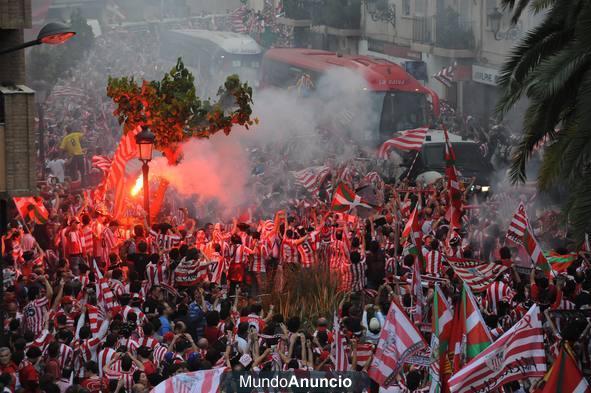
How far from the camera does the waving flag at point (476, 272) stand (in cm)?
1488

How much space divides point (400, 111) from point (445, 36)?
1067 centimetres

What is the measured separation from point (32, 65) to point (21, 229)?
29.8 meters

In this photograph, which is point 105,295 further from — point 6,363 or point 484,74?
point 484,74

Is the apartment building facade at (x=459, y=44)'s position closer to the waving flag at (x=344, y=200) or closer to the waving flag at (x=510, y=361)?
the waving flag at (x=344, y=200)

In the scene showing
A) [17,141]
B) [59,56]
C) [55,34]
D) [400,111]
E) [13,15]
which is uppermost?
[13,15]

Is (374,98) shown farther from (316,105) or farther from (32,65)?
(32,65)

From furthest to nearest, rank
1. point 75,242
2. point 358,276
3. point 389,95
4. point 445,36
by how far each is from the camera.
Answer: point 445,36
point 389,95
point 75,242
point 358,276

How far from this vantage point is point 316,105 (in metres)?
36.1

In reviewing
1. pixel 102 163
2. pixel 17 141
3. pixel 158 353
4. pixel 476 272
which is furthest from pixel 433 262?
pixel 102 163

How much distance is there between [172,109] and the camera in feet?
66.7

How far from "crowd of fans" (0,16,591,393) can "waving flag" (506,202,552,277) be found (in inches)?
7.0

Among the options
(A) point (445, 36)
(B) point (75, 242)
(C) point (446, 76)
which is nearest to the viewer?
(B) point (75, 242)

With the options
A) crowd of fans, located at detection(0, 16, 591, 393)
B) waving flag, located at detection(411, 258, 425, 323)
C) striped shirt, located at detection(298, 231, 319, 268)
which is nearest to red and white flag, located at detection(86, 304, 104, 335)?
crowd of fans, located at detection(0, 16, 591, 393)

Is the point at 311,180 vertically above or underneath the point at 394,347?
underneath
